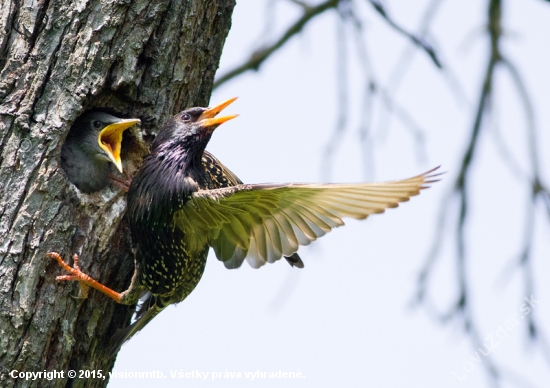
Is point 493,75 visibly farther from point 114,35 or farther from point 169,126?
point 114,35

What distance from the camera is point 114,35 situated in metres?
3.05

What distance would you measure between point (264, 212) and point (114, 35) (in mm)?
1001

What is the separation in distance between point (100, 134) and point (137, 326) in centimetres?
91

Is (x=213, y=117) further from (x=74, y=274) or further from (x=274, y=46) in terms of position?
(x=74, y=274)

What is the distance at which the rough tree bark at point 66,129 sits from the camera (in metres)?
2.81

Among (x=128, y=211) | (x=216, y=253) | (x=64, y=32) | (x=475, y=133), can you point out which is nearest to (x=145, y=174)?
(x=128, y=211)

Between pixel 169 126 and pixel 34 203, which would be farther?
pixel 169 126

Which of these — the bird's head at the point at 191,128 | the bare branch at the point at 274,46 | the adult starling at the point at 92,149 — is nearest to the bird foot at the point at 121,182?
the adult starling at the point at 92,149

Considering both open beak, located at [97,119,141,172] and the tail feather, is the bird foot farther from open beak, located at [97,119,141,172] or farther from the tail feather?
the tail feather

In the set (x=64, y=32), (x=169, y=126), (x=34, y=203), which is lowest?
(x=34, y=203)

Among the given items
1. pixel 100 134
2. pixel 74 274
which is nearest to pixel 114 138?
pixel 100 134

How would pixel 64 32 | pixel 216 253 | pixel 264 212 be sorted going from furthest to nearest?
1. pixel 216 253
2. pixel 264 212
3. pixel 64 32

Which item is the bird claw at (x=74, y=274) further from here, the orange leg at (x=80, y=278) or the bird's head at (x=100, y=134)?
the bird's head at (x=100, y=134)

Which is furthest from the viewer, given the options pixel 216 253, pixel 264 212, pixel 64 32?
pixel 216 253
